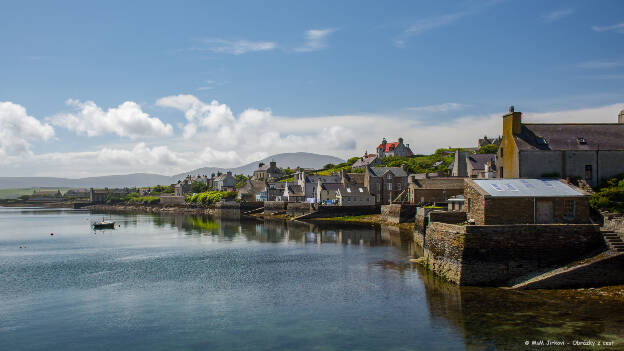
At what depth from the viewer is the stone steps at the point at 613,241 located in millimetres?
26766

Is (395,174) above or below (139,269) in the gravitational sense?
above

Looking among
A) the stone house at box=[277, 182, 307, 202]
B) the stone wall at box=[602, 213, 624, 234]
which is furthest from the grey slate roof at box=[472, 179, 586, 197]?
the stone house at box=[277, 182, 307, 202]

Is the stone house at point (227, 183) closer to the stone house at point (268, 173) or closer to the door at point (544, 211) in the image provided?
the stone house at point (268, 173)

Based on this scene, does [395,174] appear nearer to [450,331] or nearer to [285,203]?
[285,203]

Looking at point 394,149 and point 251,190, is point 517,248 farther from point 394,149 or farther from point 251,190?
point 394,149

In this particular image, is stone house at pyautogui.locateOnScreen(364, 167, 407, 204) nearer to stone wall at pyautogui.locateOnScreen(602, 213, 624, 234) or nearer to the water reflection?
stone wall at pyautogui.locateOnScreen(602, 213, 624, 234)

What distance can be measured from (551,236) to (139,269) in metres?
32.8

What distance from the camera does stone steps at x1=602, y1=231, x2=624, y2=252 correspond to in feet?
87.8

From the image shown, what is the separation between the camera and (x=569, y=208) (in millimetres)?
30625

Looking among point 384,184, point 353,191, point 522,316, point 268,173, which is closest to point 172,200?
point 268,173

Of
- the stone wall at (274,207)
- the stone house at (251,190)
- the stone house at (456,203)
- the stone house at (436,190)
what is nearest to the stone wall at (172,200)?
the stone house at (251,190)

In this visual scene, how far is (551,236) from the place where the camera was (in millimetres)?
28094

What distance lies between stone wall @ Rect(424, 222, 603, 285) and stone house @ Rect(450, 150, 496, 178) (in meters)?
46.0

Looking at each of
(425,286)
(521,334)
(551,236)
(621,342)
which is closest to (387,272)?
(425,286)
